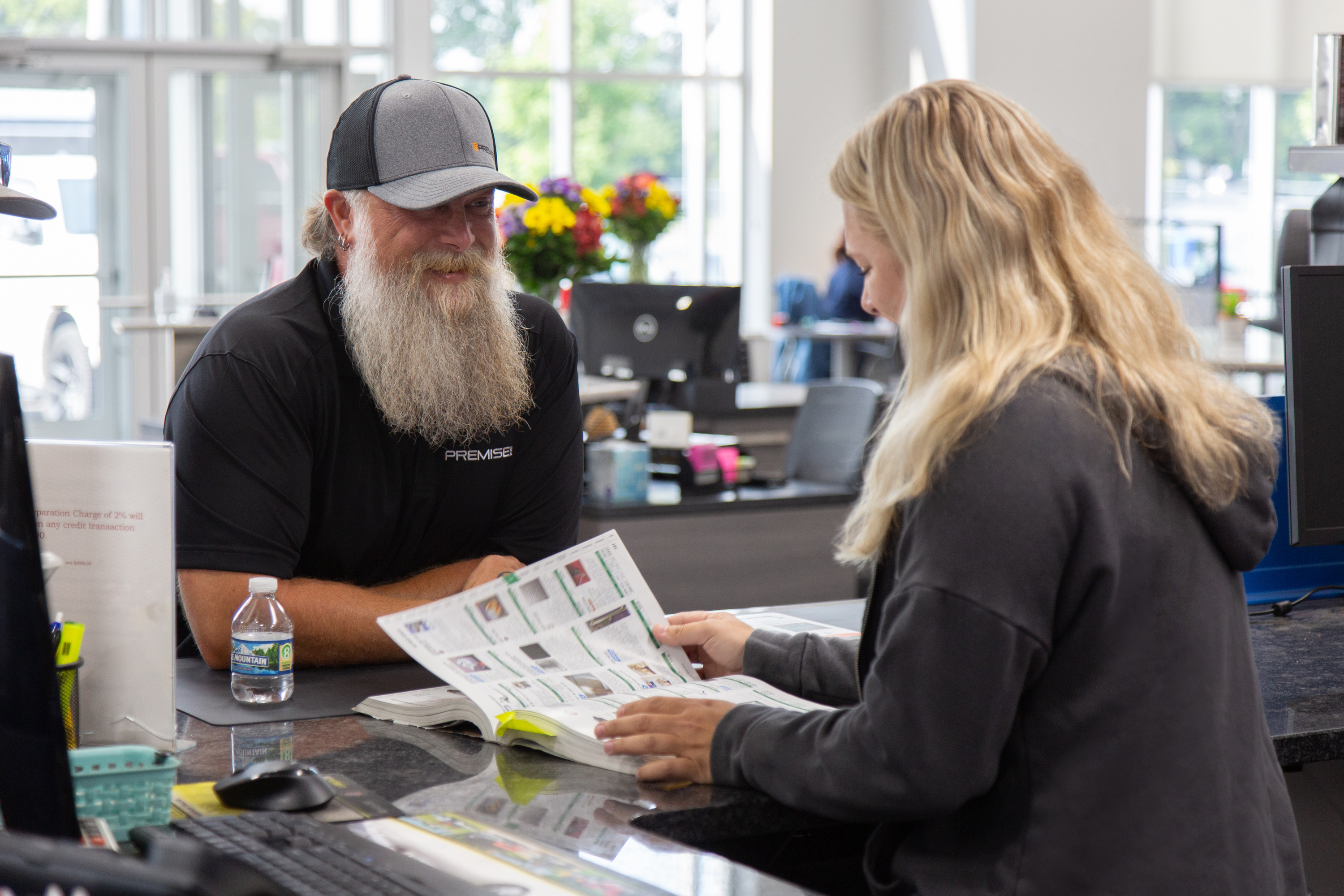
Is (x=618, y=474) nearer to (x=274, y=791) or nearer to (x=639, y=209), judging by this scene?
(x=639, y=209)

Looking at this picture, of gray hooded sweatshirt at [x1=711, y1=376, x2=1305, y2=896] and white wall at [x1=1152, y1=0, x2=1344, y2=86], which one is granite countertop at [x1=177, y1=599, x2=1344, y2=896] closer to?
gray hooded sweatshirt at [x1=711, y1=376, x2=1305, y2=896]

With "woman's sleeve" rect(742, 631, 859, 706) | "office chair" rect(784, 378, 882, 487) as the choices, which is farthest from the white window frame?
"woman's sleeve" rect(742, 631, 859, 706)

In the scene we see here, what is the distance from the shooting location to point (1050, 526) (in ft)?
3.45

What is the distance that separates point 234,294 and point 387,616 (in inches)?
255

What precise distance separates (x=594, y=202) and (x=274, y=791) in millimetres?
3619

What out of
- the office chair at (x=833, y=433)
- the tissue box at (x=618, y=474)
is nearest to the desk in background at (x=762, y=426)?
the office chair at (x=833, y=433)

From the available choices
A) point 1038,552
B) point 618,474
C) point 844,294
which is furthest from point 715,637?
point 844,294

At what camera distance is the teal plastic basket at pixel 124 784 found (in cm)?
106

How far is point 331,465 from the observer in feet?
6.06

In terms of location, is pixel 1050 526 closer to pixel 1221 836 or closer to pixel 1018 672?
pixel 1018 672

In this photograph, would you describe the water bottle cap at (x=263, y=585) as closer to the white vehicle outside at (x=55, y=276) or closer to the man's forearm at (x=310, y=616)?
the man's forearm at (x=310, y=616)

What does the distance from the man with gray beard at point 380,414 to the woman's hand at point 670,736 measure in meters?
0.50

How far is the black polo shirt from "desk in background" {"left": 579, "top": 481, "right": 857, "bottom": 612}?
5.40 ft

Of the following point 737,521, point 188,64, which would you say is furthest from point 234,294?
point 737,521
